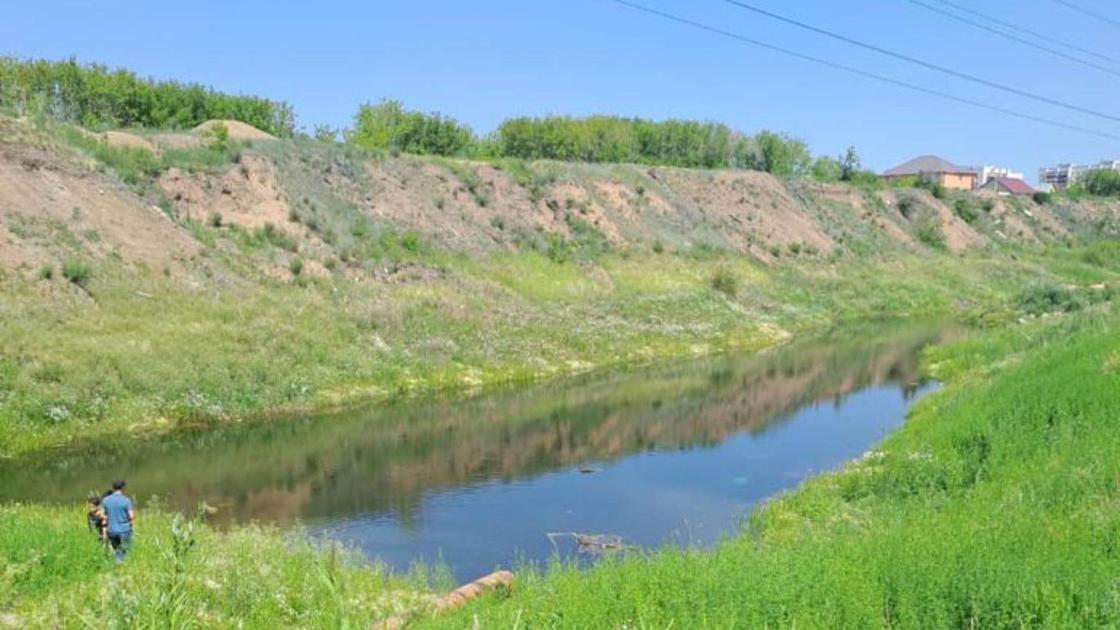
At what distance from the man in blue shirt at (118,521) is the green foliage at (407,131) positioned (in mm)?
65047

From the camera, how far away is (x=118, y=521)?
1438 cm

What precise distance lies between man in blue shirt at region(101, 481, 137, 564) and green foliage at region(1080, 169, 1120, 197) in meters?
148

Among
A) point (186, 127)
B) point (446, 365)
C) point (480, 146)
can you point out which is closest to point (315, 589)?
point (446, 365)

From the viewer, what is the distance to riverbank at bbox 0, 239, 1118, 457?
2781 cm

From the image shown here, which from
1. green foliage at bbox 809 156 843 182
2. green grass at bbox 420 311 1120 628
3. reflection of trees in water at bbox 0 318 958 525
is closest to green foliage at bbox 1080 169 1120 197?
green foliage at bbox 809 156 843 182

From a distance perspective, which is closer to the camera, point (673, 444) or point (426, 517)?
point (426, 517)

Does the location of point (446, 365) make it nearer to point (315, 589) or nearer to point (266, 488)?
point (266, 488)

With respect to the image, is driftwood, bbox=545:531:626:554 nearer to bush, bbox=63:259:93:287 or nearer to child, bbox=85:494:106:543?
child, bbox=85:494:106:543

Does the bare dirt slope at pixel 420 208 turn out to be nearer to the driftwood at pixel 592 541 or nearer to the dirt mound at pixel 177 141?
the dirt mound at pixel 177 141

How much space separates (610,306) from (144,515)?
3438 centimetres

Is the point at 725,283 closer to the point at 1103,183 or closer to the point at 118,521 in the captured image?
the point at 118,521

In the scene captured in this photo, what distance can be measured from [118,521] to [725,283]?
156 feet

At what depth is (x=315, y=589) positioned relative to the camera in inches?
512

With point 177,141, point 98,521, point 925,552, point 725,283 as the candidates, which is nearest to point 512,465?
point 98,521
